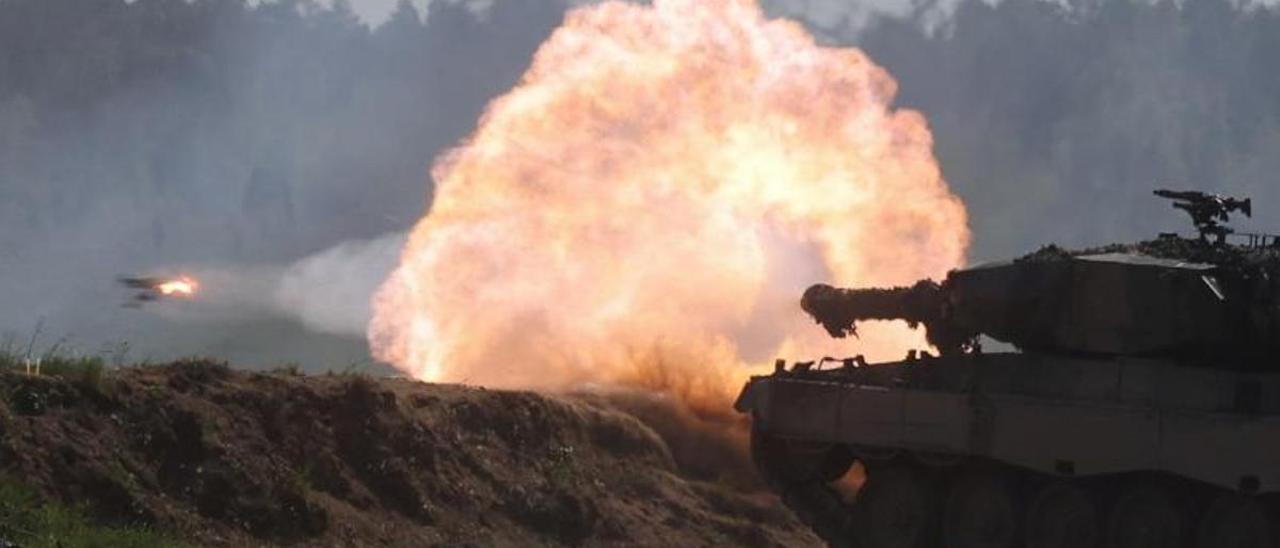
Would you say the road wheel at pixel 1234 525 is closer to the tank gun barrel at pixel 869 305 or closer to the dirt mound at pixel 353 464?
the tank gun barrel at pixel 869 305

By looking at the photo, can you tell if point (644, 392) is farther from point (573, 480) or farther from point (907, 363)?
point (907, 363)

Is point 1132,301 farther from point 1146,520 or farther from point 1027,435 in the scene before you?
point 1146,520

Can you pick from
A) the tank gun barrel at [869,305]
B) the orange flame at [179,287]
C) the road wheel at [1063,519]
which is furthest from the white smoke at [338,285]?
the road wheel at [1063,519]

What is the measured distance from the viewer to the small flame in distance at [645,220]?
34.8 meters

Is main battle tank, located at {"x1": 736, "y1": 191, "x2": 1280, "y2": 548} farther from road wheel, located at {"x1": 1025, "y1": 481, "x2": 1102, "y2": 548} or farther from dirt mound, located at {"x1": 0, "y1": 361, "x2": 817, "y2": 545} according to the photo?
dirt mound, located at {"x1": 0, "y1": 361, "x2": 817, "y2": 545}

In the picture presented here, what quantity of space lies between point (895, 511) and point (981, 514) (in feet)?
4.18

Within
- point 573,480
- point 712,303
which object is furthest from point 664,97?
point 573,480

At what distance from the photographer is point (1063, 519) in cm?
2342

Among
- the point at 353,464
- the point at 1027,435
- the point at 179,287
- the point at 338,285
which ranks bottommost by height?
the point at 353,464

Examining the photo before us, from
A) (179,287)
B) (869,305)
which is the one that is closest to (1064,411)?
(869,305)

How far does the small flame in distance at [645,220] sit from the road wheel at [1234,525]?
1203 cm

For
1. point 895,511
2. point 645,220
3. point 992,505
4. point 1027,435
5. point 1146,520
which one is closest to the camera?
point 1146,520

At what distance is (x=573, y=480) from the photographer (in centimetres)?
2775

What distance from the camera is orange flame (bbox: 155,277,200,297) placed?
3847 cm
